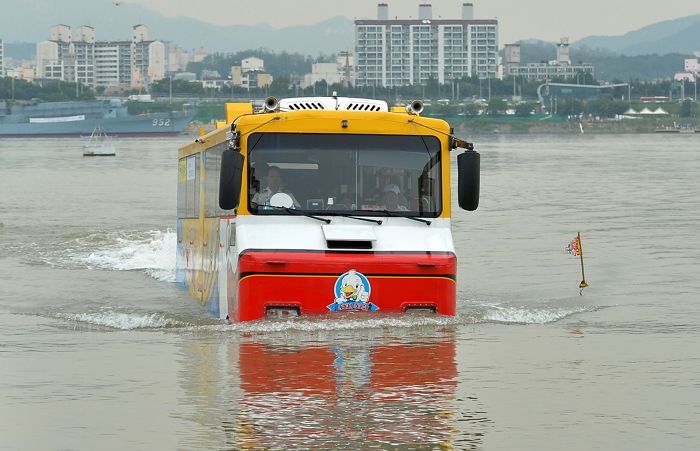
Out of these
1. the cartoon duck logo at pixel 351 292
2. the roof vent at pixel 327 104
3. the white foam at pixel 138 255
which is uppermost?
the roof vent at pixel 327 104

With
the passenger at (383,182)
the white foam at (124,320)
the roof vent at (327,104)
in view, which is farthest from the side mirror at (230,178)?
the white foam at (124,320)

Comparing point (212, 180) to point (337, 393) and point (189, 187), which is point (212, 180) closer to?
point (189, 187)

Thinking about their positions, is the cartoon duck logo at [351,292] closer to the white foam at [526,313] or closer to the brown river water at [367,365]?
the brown river water at [367,365]

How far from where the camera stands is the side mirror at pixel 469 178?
1505 cm

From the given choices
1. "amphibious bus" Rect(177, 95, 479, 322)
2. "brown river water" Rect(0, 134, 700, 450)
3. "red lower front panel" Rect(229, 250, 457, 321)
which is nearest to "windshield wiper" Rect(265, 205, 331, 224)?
"amphibious bus" Rect(177, 95, 479, 322)

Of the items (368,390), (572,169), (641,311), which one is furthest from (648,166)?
(368,390)

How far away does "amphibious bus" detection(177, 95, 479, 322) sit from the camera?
15.2m

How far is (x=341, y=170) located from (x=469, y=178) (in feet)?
4.46

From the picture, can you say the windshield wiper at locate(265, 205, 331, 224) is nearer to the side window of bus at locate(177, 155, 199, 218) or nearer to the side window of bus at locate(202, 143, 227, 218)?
the side window of bus at locate(202, 143, 227, 218)

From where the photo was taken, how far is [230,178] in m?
14.8

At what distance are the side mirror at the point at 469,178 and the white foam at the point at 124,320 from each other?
14.2 feet

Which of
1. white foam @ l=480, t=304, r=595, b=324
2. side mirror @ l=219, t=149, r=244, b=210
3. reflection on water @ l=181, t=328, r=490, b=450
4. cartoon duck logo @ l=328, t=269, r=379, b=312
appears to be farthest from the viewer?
white foam @ l=480, t=304, r=595, b=324

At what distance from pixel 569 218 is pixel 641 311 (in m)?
23.2

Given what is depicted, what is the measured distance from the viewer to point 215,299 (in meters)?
17.8
